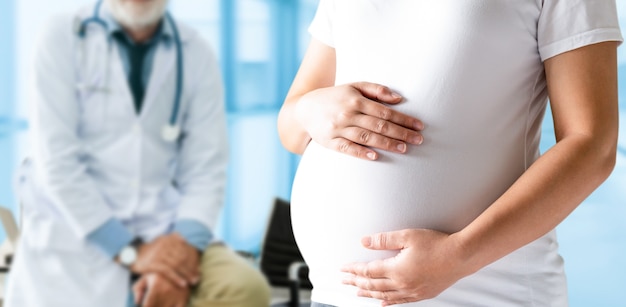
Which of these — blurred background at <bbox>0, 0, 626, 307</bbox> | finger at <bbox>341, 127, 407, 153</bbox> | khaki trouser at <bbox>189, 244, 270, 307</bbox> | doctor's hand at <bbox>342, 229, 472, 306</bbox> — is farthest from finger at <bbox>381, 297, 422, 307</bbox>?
blurred background at <bbox>0, 0, 626, 307</bbox>

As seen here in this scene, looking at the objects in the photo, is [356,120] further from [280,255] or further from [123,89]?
[280,255]

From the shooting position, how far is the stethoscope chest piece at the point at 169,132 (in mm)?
2568

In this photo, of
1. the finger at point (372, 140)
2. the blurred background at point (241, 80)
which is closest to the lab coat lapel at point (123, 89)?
the blurred background at point (241, 80)

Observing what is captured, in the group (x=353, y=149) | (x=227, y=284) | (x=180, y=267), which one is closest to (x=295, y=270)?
(x=227, y=284)

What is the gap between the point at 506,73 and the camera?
77 centimetres

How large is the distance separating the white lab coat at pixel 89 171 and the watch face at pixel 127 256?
0.03 metres

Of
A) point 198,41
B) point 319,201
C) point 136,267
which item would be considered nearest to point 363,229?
point 319,201

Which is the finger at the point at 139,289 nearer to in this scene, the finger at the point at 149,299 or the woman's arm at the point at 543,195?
the finger at the point at 149,299

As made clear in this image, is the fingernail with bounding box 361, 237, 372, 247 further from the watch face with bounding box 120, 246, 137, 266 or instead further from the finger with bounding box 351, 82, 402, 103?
the watch face with bounding box 120, 246, 137, 266

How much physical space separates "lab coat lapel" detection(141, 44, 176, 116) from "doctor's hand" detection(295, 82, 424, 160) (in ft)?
5.87

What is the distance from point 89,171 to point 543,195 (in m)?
2.04

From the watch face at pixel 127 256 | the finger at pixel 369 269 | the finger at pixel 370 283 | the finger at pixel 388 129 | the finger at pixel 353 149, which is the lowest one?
the watch face at pixel 127 256

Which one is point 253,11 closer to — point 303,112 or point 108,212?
point 108,212

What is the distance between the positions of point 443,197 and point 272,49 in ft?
7.88
